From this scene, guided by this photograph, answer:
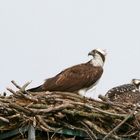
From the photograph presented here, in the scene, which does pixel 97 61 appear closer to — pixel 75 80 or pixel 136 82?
pixel 75 80

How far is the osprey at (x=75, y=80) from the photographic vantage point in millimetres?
10102

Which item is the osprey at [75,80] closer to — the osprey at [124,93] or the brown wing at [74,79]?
the brown wing at [74,79]

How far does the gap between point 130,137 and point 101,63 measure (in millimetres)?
2732

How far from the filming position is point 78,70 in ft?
34.3

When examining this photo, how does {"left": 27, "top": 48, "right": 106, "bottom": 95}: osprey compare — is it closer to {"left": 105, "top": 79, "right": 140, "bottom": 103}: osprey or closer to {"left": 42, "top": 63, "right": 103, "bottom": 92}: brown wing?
{"left": 42, "top": 63, "right": 103, "bottom": 92}: brown wing

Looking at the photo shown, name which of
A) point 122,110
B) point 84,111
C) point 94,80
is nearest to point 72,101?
point 84,111

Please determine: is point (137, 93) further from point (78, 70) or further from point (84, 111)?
point (84, 111)

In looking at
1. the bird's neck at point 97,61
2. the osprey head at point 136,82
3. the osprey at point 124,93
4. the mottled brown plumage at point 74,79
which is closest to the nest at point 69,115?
the mottled brown plumage at point 74,79

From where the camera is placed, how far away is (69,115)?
8008 mm

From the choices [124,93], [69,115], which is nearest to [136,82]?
[124,93]

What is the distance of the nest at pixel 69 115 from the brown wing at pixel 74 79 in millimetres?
1454

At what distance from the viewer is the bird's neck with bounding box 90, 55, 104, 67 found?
10792 millimetres

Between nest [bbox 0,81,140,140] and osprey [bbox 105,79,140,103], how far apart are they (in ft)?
6.02

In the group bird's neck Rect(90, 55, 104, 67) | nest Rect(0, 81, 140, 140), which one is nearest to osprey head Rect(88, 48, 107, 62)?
bird's neck Rect(90, 55, 104, 67)
